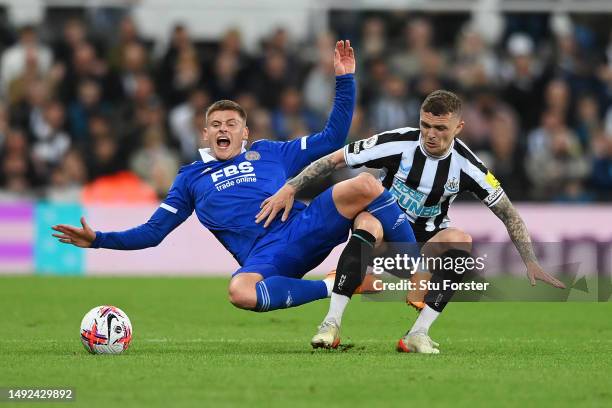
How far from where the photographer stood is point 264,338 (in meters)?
9.68

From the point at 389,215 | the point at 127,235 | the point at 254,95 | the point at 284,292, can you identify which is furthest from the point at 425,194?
the point at 254,95

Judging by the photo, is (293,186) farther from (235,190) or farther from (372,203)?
(372,203)

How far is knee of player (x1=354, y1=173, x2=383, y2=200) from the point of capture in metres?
8.26

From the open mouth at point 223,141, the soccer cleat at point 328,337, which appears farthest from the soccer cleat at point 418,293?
the open mouth at point 223,141

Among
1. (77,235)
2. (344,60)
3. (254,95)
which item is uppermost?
(254,95)

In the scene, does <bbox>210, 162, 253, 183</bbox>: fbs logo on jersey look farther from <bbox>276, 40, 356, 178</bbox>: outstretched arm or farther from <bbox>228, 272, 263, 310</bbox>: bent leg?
<bbox>228, 272, 263, 310</bbox>: bent leg

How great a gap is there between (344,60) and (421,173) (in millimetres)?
1040

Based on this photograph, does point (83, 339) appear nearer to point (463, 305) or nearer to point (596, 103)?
point (463, 305)

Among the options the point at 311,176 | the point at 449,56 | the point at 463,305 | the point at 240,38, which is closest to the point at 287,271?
the point at 311,176

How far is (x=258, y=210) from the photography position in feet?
29.3

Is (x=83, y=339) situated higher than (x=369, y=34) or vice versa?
(x=369, y=34)

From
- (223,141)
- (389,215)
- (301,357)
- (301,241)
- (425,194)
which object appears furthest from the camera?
(223,141)

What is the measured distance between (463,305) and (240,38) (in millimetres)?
7541

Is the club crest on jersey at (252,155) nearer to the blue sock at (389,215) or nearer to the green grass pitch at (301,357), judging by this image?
the blue sock at (389,215)
